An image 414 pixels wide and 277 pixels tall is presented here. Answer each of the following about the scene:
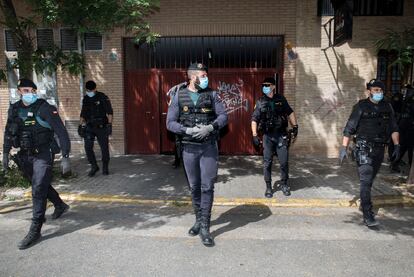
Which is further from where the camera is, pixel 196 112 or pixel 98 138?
pixel 98 138

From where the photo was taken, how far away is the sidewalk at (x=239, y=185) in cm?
669

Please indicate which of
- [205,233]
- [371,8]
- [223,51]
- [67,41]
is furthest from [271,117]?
[67,41]

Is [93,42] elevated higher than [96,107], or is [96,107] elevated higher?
[93,42]

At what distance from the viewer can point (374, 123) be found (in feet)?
17.8

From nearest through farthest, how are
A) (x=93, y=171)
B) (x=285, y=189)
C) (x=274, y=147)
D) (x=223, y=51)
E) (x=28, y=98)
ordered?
(x=28, y=98), (x=274, y=147), (x=285, y=189), (x=93, y=171), (x=223, y=51)

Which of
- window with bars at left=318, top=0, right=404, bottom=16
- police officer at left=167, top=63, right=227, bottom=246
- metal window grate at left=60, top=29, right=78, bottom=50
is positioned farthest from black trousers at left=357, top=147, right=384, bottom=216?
metal window grate at left=60, top=29, right=78, bottom=50

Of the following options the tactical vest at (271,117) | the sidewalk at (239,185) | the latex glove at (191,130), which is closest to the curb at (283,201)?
the sidewalk at (239,185)

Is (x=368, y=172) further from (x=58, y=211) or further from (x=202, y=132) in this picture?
(x=58, y=211)

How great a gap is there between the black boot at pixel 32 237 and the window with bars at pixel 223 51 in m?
6.43

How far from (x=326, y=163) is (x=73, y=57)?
237 inches

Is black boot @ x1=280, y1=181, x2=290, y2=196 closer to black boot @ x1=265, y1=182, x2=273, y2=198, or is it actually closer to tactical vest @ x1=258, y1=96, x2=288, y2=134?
black boot @ x1=265, y1=182, x2=273, y2=198

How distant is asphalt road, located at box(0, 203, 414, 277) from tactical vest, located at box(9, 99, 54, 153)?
1.18 meters

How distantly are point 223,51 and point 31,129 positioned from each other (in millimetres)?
6404

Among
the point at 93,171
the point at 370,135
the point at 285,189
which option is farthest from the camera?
the point at 93,171
